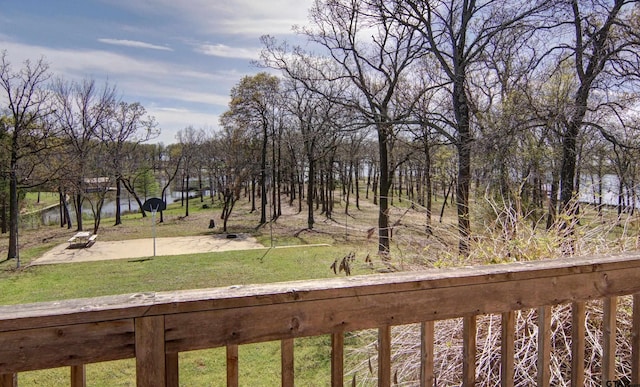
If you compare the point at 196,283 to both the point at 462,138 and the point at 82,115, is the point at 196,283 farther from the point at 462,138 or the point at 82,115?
the point at 82,115

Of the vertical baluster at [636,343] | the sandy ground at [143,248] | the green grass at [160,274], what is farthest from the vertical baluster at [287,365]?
the sandy ground at [143,248]

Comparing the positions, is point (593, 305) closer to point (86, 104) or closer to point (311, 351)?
point (311, 351)

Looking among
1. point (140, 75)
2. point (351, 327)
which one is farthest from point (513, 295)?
point (140, 75)

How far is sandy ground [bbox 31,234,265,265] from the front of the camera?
11.5 m

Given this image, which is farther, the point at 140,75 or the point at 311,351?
the point at 140,75

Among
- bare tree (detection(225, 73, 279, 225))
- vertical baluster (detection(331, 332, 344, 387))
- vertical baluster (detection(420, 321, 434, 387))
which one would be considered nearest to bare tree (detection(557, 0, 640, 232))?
vertical baluster (detection(420, 321, 434, 387))

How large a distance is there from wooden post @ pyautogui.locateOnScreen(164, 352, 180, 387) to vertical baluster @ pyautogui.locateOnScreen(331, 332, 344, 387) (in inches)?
14.4

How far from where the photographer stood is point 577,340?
123 centimetres

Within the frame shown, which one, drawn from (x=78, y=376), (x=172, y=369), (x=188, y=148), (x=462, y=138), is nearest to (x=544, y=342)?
(x=172, y=369)

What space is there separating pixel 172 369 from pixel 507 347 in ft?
3.04

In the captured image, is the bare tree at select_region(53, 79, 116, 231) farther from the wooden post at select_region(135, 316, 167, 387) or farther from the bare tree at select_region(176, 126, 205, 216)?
the wooden post at select_region(135, 316, 167, 387)

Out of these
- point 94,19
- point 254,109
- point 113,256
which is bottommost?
point 113,256

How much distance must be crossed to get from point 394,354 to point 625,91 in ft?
22.7

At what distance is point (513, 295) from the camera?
3.66 ft
